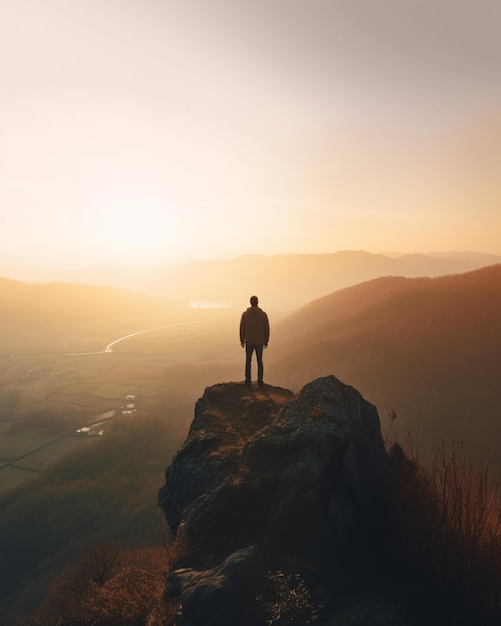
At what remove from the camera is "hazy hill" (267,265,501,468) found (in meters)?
77.8

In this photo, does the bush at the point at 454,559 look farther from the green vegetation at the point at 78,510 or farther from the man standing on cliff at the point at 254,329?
the green vegetation at the point at 78,510

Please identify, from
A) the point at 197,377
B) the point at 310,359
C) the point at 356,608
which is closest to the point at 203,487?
the point at 356,608

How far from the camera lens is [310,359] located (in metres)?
137

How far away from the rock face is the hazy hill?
187 feet

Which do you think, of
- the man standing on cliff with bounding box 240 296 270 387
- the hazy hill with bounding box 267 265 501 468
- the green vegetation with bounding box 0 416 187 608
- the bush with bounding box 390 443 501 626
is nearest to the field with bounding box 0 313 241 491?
the green vegetation with bounding box 0 416 187 608

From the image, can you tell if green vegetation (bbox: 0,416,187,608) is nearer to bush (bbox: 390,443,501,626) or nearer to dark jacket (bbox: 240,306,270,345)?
dark jacket (bbox: 240,306,270,345)

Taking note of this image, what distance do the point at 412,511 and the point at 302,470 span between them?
10.2 feet

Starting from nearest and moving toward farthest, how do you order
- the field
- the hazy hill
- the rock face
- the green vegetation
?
the rock face < the green vegetation < the hazy hill < the field

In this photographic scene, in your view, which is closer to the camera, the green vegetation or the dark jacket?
the dark jacket

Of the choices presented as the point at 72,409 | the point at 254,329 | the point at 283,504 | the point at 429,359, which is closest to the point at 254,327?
the point at 254,329

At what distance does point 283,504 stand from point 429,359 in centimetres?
10034

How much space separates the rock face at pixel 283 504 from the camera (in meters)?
9.52

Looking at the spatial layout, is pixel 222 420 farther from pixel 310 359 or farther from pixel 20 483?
pixel 310 359

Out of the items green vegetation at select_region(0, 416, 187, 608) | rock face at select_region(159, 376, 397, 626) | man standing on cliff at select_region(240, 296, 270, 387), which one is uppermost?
man standing on cliff at select_region(240, 296, 270, 387)
